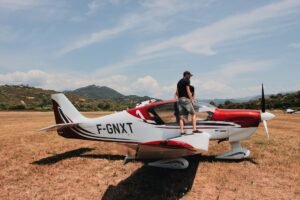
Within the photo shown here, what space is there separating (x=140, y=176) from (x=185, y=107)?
8.36 feet

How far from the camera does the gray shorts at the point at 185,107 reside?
9527 mm

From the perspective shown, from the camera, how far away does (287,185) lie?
8.08m

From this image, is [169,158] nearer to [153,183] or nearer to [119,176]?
[153,183]

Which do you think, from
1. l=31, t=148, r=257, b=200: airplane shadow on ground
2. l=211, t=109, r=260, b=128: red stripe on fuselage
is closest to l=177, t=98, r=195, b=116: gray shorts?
l=211, t=109, r=260, b=128: red stripe on fuselage

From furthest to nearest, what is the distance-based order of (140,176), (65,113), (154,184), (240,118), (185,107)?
(65,113), (240,118), (185,107), (140,176), (154,184)

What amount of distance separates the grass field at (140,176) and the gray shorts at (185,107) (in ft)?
5.96

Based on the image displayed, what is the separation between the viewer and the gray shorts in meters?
9.53

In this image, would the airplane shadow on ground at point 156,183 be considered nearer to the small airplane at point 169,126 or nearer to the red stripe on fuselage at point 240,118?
the small airplane at point 169,126

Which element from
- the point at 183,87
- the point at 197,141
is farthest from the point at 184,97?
the point at 197,141

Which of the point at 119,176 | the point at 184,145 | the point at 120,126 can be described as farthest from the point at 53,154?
the point at 184,145

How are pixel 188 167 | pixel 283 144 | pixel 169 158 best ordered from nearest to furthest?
pixel 169 158 < pixel 188 167 < pixel 283 144

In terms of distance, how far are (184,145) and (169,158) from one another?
1.93 metres

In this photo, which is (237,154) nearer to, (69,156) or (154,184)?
(154,184)

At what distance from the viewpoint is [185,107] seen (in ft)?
31.6
